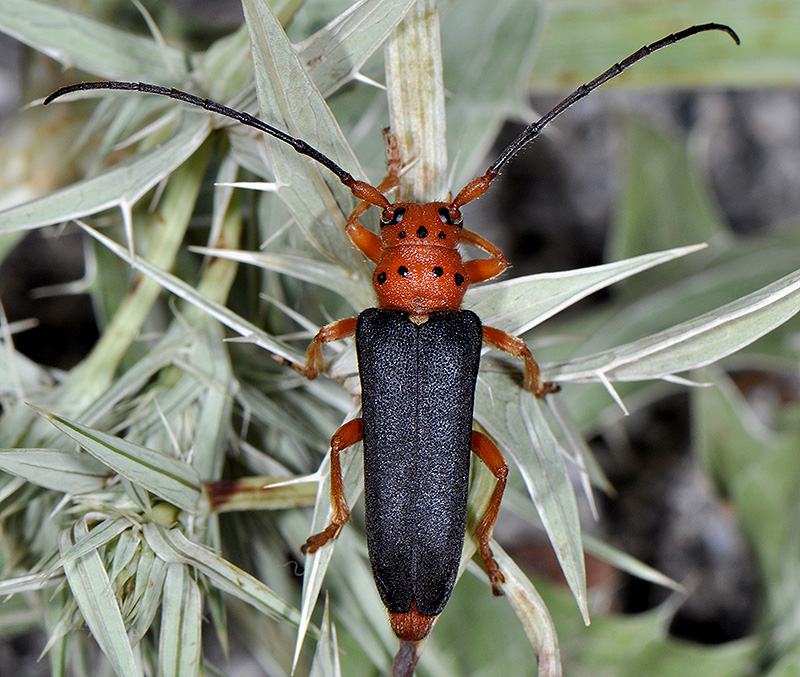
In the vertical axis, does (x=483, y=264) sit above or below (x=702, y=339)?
above

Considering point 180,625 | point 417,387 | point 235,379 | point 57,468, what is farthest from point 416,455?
point 57,468

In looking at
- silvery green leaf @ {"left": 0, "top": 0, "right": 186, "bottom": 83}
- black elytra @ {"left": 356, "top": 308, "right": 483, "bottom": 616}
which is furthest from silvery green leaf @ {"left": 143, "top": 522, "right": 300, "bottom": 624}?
silvery green leaf @ {"left": 0, "top": 0, "right": 186, "bottom": 83}

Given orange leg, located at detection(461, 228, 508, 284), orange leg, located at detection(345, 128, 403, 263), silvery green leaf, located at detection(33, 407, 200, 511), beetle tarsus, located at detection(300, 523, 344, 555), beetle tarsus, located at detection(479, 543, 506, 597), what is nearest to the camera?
silvery green leaf, located at detection(33, 407, 200, 511)

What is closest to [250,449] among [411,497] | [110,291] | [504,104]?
[411,497]

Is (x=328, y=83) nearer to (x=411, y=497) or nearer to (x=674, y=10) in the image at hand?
(x=411, y=497)

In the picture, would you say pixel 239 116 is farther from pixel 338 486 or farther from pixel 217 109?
pixel 338 486

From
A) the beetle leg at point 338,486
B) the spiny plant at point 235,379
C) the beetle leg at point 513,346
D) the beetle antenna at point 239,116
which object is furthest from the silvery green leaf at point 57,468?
the beetle leg at point 513,346

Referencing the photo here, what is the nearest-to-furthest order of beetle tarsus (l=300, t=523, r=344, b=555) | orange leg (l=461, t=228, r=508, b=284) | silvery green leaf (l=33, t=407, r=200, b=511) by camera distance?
silvery green leaf (l=33, t=407, r=200, b=511) < beetle tarsus (l=300, t=523, r=344, b=555) < orange leg (l=461, t=228, r=508, b=284)

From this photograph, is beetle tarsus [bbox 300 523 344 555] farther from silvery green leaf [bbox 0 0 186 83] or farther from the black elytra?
silvery green leaf [bbox 0 0 186 83]
